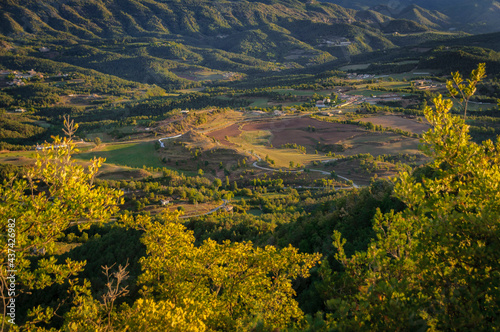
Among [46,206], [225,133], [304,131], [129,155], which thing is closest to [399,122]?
[304,131]

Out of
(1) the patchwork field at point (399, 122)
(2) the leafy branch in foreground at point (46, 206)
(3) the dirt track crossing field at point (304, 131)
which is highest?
(2) the leafy branch in foreground at point (46, 206)

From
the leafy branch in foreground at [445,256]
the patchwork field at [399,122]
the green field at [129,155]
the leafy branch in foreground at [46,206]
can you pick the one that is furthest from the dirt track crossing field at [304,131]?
the leafy branch in foreground at [46,206]

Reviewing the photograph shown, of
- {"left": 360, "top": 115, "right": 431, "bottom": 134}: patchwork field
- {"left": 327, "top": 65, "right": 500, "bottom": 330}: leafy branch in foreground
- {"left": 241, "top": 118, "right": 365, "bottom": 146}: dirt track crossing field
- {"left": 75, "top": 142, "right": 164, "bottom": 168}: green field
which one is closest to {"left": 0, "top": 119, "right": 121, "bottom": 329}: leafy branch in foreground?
{"left": 327, "top": 65, "right": 500, "bottom": 330}: leafy branch in foreground

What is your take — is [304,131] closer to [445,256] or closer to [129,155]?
[129,155]

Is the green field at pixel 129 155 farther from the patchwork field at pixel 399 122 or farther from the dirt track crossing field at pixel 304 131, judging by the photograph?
the patchwork field at pixel 399 122

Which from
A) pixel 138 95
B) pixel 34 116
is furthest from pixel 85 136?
pixel 138 95
